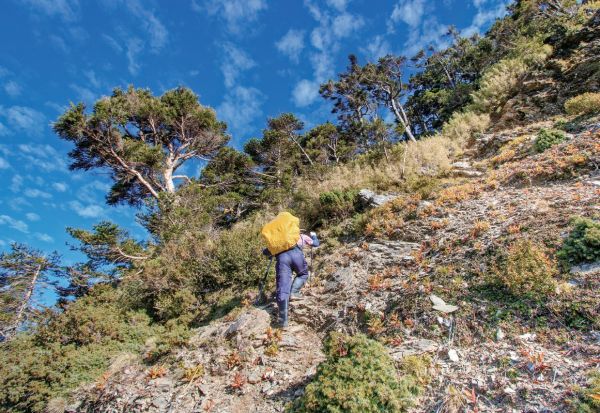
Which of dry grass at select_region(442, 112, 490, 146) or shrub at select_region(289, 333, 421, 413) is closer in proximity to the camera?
shrub at select_region(289, 333, 421, 413)

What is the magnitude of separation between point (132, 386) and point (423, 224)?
22.4 ft

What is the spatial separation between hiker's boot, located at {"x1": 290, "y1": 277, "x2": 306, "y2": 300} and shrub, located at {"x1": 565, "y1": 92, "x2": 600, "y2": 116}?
11.4 m

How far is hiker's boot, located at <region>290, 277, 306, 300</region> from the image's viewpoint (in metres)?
6.47

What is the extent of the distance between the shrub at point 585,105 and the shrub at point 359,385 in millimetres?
11987

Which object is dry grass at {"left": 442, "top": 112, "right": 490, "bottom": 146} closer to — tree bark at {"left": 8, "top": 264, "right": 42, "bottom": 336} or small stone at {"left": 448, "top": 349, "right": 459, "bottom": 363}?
small stone at {"left": 448, "top": 349, "right": 459, "bottom": 363}

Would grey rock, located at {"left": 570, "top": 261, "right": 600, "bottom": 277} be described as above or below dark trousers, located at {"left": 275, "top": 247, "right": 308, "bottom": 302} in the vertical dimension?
below

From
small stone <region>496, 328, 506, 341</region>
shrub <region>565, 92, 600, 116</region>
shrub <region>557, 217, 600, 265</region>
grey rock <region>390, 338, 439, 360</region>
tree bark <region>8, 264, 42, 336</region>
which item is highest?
shrub <region>565, 92, 600, 116</region>

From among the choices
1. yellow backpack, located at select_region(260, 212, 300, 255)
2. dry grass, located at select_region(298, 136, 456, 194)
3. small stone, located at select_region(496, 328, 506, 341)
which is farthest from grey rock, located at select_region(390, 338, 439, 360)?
dry grass, located at select_region(298, 136, 456, 194)

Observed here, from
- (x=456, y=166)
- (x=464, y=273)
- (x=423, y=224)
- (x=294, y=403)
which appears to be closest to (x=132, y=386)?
(x=294, y=403)

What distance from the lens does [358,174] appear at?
1282 centimetres

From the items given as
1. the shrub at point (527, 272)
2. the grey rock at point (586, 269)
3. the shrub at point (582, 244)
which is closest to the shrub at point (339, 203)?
the shrub at point (527, 272)

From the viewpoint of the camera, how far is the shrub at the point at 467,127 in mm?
14726

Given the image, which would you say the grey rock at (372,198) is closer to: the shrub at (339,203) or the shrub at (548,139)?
the shrub at (339,203)

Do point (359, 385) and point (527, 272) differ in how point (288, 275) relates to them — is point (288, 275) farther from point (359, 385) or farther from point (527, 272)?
point (527, 272)
